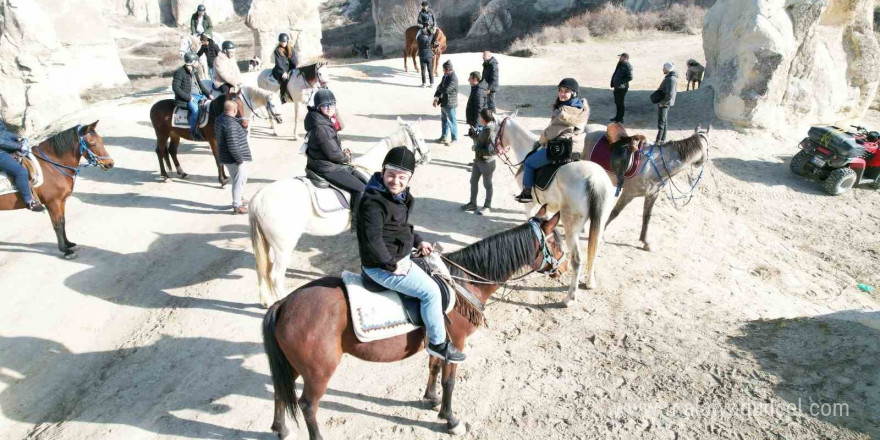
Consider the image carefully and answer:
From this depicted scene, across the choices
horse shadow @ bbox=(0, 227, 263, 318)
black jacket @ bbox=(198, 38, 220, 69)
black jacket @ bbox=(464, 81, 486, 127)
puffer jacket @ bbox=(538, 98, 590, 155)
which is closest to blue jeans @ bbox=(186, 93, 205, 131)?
horse shadow @ bbox=(0, 227, 263, 318)

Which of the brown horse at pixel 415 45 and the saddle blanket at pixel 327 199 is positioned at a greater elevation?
the brown horse at pixel 415 45

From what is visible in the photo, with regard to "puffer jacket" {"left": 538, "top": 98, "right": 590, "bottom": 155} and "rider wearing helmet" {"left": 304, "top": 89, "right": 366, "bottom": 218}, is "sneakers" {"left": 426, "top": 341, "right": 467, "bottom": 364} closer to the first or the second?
"rider wearing helmet" {"left": 304, "top": 89, "right": 366, "bottom": 218}

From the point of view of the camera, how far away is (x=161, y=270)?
A: 7516mm

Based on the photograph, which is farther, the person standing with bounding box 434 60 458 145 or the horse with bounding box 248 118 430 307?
the person standing with bounding box 434 60 458 145

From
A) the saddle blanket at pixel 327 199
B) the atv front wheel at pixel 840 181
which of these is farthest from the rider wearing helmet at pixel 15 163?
the atv front wheel at pixel 840 181

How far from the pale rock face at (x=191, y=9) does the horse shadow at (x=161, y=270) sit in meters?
38.0

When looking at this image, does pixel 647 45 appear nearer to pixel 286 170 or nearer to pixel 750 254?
pixel 750 254

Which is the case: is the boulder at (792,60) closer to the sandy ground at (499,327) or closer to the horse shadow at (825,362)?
the sandy ground at (499,327)

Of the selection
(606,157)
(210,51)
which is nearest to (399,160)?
(606,157)


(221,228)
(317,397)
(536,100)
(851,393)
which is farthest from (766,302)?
(536,100)

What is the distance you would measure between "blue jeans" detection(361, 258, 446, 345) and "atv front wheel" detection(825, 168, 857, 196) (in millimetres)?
10475

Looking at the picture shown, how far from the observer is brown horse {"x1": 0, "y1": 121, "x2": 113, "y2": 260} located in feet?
24.8

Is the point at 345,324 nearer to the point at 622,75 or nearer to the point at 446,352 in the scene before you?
the point at 446,352

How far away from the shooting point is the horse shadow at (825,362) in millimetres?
4539
